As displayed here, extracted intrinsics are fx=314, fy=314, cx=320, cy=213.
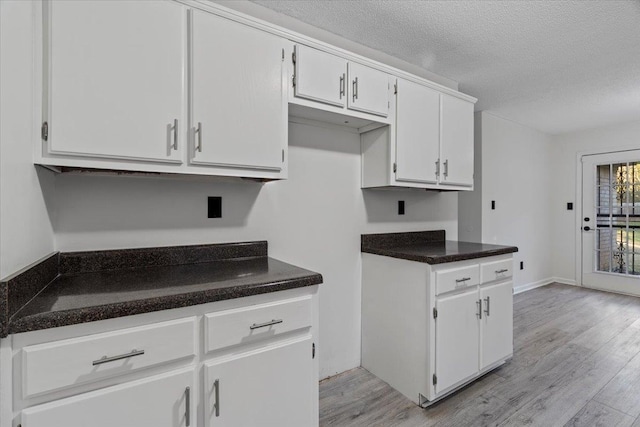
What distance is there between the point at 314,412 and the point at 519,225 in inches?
165

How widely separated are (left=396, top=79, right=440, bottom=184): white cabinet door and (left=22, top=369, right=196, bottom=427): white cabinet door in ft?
5.58

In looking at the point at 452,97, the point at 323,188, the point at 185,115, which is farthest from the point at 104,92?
the point at 452,97

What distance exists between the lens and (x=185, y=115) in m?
1.39

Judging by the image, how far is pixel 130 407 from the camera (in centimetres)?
103

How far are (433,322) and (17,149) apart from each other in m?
2.05

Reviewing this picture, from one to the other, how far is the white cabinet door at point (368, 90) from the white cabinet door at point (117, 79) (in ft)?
3.17

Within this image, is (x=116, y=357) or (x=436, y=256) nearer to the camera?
(x=116, y=357)

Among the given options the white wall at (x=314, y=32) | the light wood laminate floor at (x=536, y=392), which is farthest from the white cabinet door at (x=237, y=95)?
the light wood laminate floor at (x=536, y=392)

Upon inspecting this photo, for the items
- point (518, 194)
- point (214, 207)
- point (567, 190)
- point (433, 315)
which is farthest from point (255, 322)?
point (567, 190)

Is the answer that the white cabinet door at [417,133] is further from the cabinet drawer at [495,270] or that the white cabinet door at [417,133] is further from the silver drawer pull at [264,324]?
the silver drawer pull at [264,324]

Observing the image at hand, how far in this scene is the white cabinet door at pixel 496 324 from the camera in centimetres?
216

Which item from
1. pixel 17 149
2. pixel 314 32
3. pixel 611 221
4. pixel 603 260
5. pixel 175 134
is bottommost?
pixel 603 260

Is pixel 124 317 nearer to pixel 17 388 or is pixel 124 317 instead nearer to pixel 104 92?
pixel 17 388

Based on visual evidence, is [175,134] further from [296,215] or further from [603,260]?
[603,260]
